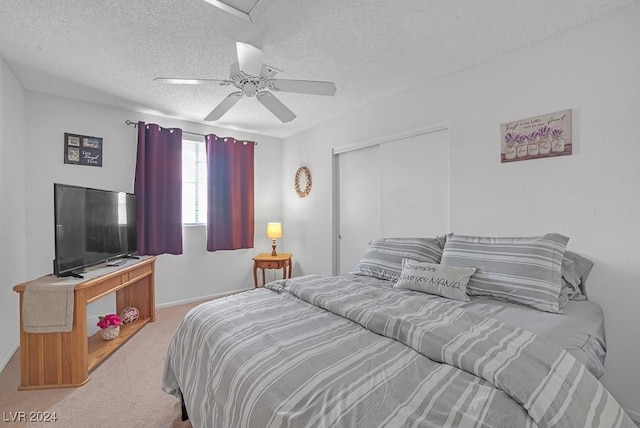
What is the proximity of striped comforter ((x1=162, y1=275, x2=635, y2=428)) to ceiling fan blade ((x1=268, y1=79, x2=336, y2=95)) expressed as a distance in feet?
4.61

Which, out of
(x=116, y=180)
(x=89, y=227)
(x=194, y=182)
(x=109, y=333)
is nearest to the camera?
(x=89, y=227)

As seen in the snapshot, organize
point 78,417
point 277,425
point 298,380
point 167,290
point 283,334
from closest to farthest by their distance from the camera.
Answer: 1. point 277,425
2. point 298,380
3. point 283,334
4. point 78,417
5. point 167,290

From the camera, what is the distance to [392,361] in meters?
1.05

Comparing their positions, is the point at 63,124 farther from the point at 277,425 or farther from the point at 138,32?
the point at 277,425

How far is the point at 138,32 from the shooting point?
196 cm

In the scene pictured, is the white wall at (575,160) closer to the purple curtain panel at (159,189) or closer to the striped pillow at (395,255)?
the striped pillow at (395,255)

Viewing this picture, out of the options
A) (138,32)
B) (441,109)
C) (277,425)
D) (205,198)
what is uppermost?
(138,32)

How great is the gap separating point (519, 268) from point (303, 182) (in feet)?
10.1

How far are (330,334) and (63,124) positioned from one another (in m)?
3.58

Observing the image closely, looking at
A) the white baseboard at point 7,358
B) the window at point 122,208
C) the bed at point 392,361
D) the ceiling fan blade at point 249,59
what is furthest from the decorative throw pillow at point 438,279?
the white baseboard at point 7,358

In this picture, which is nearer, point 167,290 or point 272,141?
point 167,290

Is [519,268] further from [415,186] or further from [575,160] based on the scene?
[415,186]

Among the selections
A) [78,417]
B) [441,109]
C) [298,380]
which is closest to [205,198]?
[78,417]

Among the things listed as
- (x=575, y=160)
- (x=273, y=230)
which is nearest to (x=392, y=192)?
(x=575, y=160)
